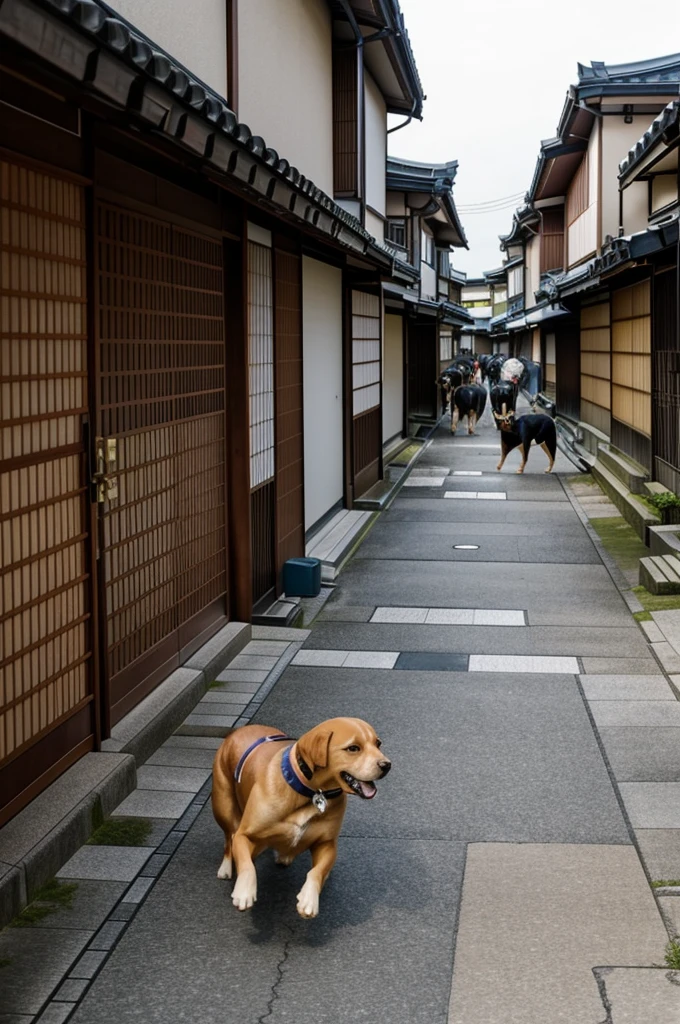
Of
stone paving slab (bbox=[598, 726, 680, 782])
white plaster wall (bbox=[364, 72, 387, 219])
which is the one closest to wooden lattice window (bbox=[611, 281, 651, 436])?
white plaster wall (bbox=[364, 72, 387, 219])

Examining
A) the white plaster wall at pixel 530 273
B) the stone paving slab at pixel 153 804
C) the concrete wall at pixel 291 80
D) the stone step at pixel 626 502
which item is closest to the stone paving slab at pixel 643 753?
the stone paving slab at pixel 153 804

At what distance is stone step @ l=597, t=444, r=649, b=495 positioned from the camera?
71.7ft

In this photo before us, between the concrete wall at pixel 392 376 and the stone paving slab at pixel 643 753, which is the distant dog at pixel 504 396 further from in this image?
the stone paving slab at pixel 643 753

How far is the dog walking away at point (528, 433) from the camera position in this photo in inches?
1116

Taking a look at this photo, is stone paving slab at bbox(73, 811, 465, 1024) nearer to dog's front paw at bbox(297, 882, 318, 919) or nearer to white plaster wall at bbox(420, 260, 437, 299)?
dog's front paw at bbox(297, 882, 318, 919)

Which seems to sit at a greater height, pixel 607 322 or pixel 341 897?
pixel 607 322

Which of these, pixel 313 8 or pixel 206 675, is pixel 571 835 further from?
pixel 313 8

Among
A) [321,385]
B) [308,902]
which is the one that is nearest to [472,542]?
[321,385]

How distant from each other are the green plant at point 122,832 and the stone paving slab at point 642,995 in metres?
3.06

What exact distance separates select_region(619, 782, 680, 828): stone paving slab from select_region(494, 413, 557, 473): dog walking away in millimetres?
19854

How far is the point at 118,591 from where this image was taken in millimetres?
9180

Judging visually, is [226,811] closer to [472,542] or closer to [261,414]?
[261,414]

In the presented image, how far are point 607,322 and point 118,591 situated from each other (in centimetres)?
2292

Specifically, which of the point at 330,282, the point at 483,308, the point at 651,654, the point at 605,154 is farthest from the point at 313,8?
the point at 483,308
